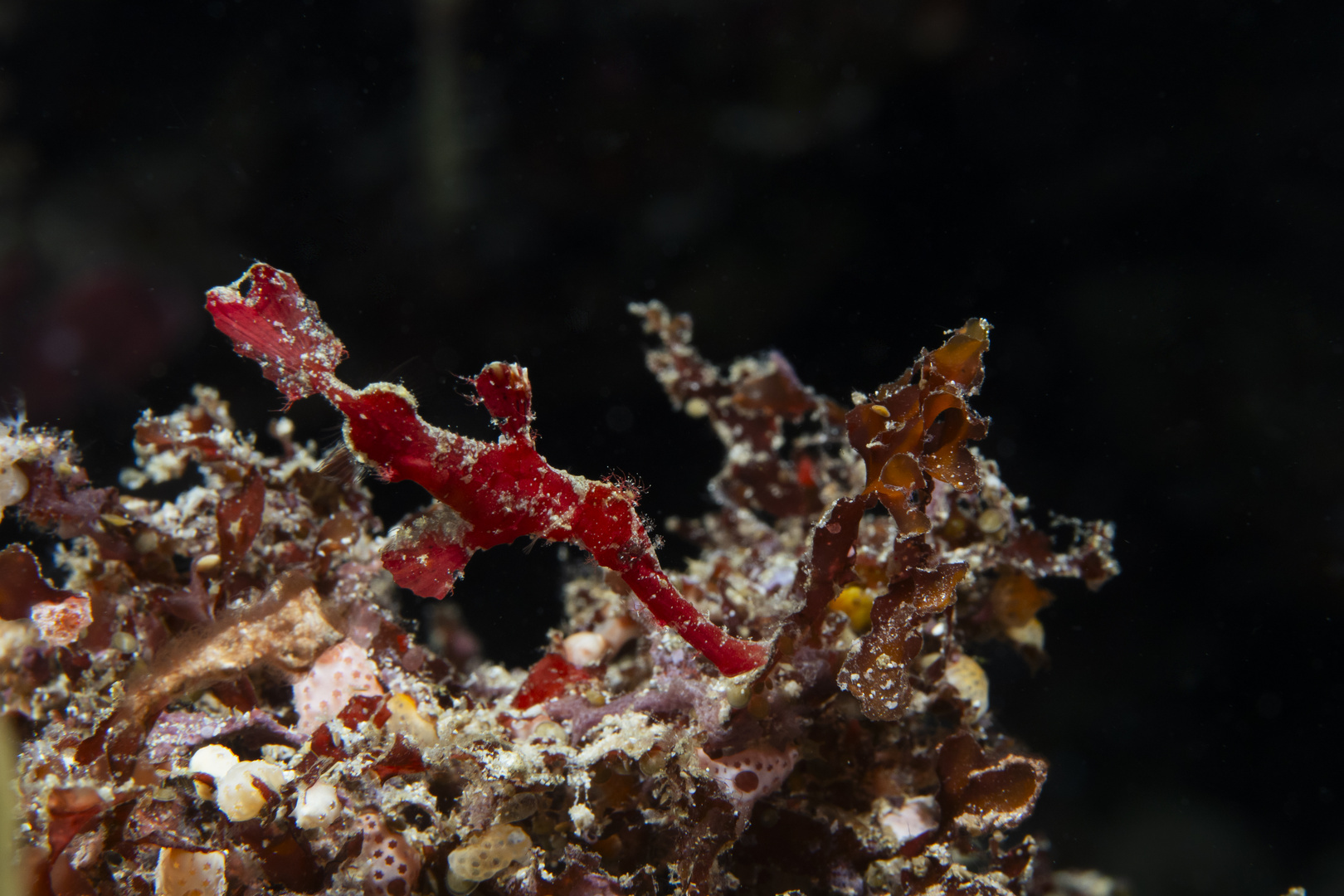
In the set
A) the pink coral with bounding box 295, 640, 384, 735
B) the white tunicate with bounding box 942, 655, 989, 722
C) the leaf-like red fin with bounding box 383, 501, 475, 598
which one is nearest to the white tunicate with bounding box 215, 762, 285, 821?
the pink coral with bounding box 295, 640, 384, 735

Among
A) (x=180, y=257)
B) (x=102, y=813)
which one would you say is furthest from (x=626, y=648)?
(x=180, y=257)

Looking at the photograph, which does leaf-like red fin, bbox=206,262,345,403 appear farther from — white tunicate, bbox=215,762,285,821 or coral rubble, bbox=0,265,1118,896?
white tunicate, bbox=215,762,285,821

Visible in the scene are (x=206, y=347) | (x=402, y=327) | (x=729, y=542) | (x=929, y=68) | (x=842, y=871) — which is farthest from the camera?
(x=929, y=68)

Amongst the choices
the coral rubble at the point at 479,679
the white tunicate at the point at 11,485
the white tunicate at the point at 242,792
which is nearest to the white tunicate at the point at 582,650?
the coral rubble at the point at 479,679

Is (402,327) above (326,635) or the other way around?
above

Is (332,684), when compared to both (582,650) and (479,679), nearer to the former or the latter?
(479,679)

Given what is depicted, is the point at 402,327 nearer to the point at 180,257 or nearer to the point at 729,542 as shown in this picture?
the point at 180,257

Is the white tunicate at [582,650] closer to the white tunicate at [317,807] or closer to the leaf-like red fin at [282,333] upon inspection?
the white tunicate at [317,807]
